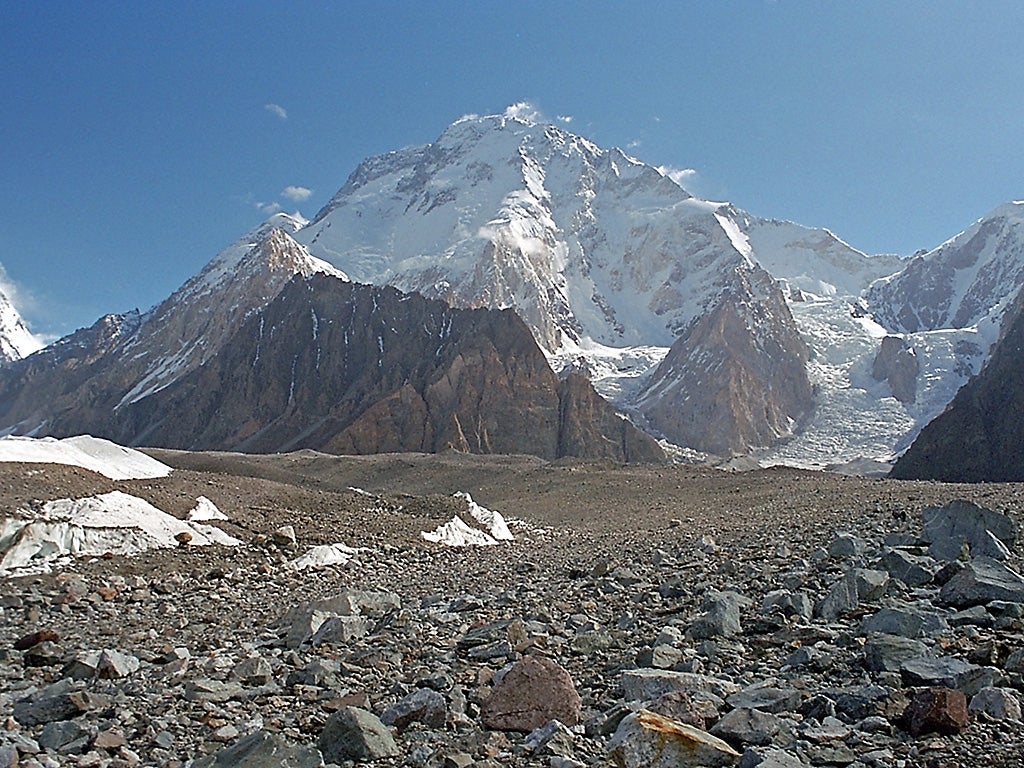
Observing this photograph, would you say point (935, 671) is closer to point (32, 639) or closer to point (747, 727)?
point (747, 727)

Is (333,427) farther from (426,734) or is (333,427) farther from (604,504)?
(426,734)

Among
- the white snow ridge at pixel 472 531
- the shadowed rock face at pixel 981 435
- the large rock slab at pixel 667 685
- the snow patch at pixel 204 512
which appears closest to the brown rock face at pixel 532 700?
the large rock slab at pixel 667 685

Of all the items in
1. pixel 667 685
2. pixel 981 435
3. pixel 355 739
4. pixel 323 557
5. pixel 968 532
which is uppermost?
pixel 981 435

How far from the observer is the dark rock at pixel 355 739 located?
5.48 meters

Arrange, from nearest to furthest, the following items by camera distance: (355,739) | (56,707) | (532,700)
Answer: (355,739) → (532,700) → (56,707)

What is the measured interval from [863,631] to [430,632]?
4383 mm

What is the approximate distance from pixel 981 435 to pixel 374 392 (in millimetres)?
75079

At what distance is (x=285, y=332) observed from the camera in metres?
138

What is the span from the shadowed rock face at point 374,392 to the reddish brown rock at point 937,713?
9721cm

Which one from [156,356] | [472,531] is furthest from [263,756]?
[156,356]

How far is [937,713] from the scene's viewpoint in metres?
5.05

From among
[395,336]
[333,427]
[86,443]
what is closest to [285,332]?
[395,336]

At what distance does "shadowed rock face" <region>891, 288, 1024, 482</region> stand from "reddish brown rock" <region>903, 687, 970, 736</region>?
259ft

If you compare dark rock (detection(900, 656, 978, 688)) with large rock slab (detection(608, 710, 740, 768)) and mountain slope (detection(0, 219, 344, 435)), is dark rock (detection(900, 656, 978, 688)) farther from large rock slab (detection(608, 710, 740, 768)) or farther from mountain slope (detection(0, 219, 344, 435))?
mountain slope (detection(0, 219, 344, 435))
